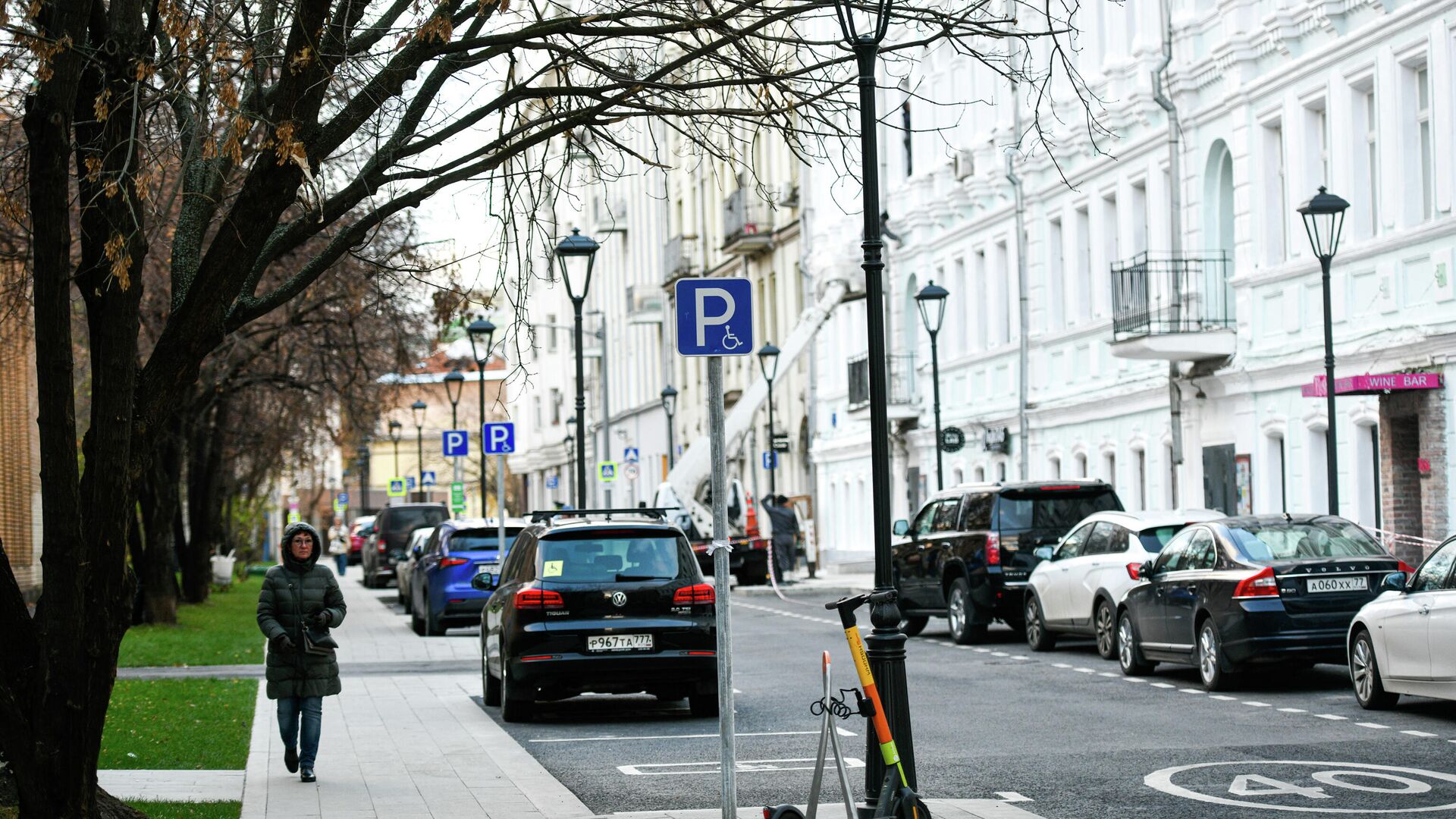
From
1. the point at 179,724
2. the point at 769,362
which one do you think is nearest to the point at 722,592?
the point at 179,724

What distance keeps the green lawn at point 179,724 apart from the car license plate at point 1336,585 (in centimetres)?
870

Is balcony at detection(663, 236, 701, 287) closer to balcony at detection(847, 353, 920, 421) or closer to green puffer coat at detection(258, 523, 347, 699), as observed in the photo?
balcony at detection(847, 353, 920, 421)

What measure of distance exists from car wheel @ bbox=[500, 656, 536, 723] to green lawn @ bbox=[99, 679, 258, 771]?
81.0 inches

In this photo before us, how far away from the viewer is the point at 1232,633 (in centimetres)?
1802

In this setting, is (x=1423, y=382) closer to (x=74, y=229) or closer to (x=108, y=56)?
(x=74, y=229)

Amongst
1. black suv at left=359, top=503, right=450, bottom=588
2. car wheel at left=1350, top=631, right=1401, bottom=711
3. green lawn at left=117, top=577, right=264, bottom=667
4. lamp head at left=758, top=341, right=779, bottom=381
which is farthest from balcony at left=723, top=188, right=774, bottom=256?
car wheel at left=1350, top=631, right=1401, bottom=711

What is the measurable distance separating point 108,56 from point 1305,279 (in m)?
21.9

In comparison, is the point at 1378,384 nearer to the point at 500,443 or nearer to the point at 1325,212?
the point at 1325,212

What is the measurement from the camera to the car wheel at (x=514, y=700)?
1719 cm

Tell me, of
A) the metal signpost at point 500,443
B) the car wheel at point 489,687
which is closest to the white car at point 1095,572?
the car wheel at point 489,687

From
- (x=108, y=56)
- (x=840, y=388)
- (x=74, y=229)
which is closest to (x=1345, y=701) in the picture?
(x=108, y=56)

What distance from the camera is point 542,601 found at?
17.0m

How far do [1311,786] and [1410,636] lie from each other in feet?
11.2

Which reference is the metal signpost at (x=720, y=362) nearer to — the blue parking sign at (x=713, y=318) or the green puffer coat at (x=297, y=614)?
the blue parking sign at (x=713, y=318)
